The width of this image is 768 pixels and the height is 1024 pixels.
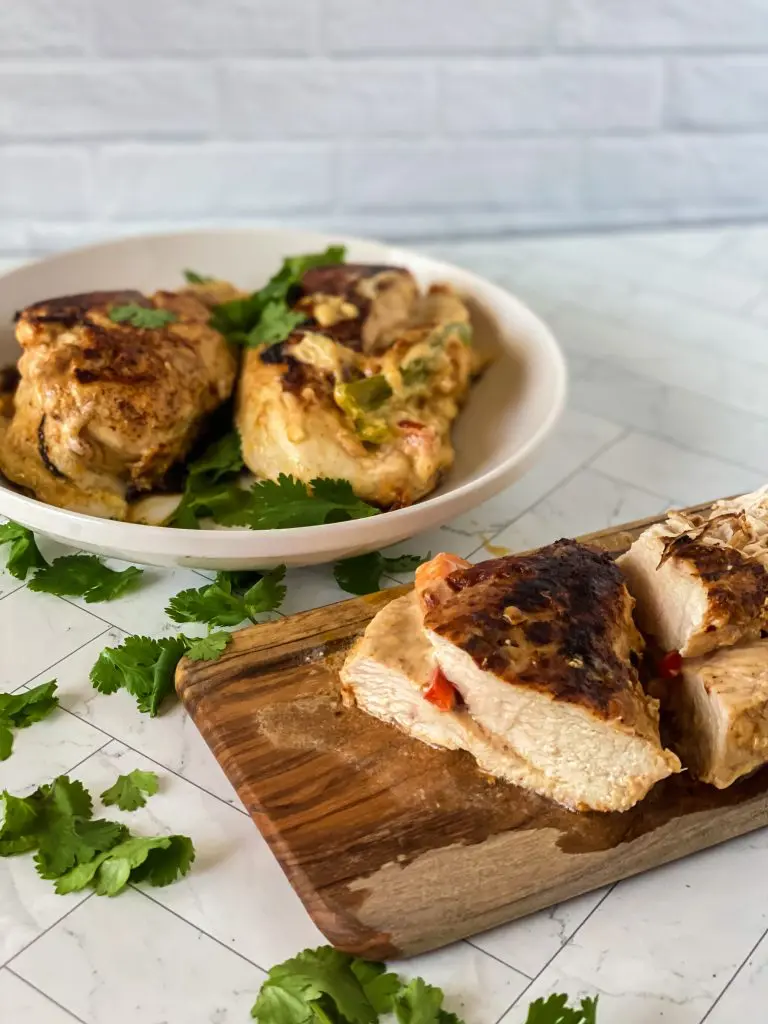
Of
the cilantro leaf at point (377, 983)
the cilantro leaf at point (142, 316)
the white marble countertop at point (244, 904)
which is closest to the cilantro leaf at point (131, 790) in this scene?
the white marble countertop at point (244, 904)

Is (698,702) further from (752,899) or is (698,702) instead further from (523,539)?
(523,539)

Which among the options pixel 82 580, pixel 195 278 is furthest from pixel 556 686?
pixel 195 278

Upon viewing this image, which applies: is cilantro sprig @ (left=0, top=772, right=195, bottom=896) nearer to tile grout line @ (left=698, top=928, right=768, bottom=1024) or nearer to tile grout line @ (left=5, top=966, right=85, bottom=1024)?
tile grout line @ (left=5, top=966, right=85, bottom=1024)

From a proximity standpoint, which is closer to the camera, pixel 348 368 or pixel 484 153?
pixel 348 368

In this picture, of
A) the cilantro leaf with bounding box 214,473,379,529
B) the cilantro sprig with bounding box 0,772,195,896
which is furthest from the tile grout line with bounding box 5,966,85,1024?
the cilantro leaf with bounding box 214,473,379,529

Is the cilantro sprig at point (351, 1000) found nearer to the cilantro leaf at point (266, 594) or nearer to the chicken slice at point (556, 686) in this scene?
the chicken slice at point (556, 686)

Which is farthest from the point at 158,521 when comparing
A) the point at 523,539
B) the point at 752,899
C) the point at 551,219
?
the point at 551,219

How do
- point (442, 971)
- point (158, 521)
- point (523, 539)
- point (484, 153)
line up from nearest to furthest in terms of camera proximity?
point (442, 971)
point (158, 521)
point (523, 539)
point (484, 153)
